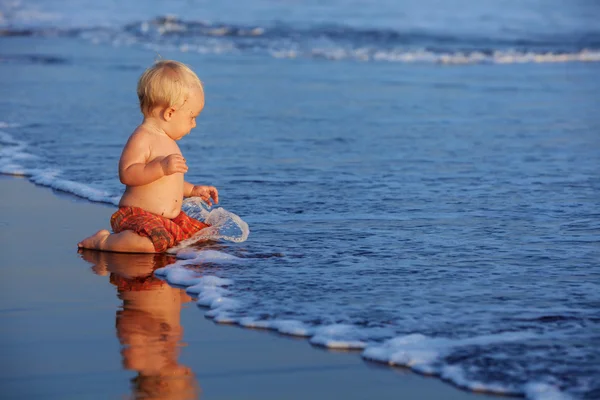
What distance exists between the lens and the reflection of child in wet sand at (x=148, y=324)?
327 cm

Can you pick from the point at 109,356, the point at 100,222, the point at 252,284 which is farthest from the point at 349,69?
the point at 109,356

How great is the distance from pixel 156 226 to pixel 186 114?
0.64 meters

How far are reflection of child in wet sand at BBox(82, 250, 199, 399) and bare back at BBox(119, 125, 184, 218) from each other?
0.37 metres

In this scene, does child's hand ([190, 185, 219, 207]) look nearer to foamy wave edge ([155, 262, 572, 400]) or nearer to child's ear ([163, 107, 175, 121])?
child's ear ([163, 107, 175, 121])

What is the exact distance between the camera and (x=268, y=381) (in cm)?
333

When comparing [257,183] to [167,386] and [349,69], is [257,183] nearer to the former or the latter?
[167,386]

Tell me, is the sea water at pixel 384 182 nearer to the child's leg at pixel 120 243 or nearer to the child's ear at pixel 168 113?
the child's leg at pixel 120 243

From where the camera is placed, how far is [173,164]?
16.4 feet

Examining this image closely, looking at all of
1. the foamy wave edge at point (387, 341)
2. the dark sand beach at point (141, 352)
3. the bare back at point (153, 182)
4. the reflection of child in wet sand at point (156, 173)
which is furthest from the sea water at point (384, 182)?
the bare back at point (153, 182)

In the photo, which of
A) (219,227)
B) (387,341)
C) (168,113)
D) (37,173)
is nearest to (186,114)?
(168,113)

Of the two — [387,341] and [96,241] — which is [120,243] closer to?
[96,241]

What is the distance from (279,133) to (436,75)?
5.67 metres

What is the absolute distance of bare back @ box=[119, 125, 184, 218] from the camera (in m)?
5.26

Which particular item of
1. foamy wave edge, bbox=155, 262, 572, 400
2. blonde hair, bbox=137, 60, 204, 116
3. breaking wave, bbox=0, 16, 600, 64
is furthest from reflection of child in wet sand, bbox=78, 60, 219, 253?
breaking wave, bbox=0, 16, 600, 64
